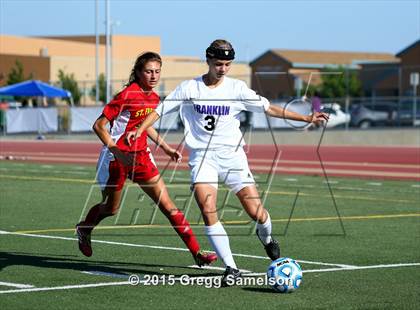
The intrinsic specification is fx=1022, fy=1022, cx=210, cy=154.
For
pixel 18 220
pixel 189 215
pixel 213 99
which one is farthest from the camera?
pixel 189 215

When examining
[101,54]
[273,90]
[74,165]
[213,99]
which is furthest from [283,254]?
[101,54]

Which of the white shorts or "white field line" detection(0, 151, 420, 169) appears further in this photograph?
"white field line" detection(0, 151, 420, 169)

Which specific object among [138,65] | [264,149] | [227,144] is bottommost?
[264,149]

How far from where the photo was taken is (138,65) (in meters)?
10.0

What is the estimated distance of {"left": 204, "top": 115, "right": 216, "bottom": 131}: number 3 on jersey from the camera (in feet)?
30.5

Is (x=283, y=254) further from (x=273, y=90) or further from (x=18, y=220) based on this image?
(x=273, y=90)

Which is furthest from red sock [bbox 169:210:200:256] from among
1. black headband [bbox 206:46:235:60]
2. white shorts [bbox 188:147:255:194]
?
black headband [bbox 206:46:235:60]

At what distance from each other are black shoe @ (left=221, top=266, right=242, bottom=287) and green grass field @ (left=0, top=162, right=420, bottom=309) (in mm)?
139

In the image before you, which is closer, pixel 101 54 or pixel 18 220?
pixel 18 220

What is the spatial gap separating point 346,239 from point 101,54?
76.3 metres

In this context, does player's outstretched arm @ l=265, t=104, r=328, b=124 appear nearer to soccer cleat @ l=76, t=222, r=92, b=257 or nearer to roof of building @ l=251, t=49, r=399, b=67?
soccer cleat @ l=76, t=222, r=92, b=257

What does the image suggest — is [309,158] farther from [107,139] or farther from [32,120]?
[32,120]

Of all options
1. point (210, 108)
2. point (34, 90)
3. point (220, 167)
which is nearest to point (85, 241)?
point (220, 167)

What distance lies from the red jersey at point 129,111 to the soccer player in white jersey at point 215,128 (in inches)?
19.7
